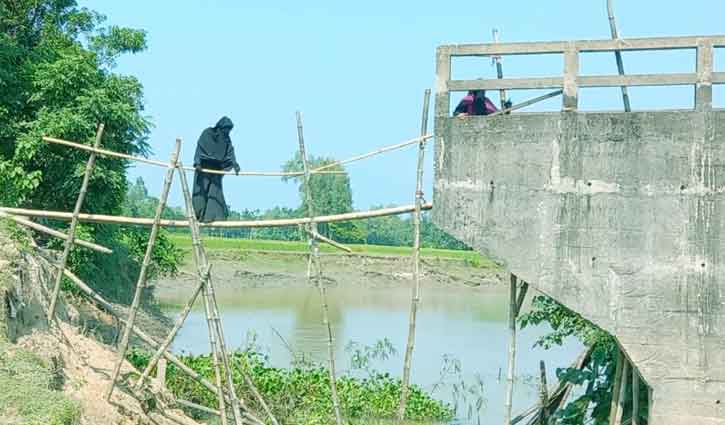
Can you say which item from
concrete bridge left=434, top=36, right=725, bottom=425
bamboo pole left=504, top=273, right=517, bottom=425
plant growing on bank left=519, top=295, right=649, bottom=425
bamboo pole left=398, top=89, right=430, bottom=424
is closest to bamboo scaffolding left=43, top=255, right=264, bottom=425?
bamboo pole left=398, top=89, right=430, bottom=424

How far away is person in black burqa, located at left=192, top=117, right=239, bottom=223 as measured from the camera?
861cm

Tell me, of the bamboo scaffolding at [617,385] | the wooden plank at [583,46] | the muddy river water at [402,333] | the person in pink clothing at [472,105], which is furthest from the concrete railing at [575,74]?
the muddy river water at [402,333]

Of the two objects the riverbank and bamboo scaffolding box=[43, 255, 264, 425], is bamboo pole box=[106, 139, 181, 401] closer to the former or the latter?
bamboo scaffolding box=[43, 255, 264, 425]

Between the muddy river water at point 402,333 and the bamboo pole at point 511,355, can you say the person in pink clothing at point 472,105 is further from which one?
the muddy river water at point 402,333

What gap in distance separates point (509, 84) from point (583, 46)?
567mm

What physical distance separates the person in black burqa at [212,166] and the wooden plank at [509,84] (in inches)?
91.6

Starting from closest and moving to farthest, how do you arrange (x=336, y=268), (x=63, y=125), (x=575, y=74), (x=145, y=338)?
1. (x=575, y=74)
2. (x=145, y=338)
3. (x=63, y=125)
4. (x=336, y=268)

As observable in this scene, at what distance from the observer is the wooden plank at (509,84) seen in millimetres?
6926

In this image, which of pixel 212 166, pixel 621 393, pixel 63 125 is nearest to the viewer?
pixel 621 393

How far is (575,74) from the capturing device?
6.91m

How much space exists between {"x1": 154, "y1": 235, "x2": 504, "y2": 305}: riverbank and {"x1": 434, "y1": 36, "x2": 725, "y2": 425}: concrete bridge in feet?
98.1

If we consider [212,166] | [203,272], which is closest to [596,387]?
[203,272]

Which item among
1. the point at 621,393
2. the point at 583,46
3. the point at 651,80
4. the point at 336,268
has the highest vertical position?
the point at 583,46

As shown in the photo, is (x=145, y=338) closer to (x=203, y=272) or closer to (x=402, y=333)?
(x=203, y=272)
